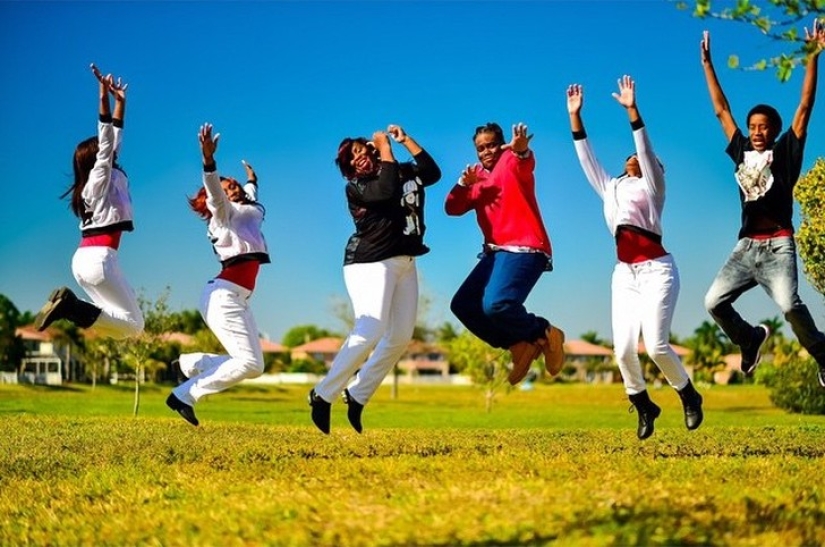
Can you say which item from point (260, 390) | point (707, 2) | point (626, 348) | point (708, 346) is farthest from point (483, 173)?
point (708, 346)

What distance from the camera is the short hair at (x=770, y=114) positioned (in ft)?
33.9

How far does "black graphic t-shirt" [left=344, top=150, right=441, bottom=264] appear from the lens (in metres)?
10.4

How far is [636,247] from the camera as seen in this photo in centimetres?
1084

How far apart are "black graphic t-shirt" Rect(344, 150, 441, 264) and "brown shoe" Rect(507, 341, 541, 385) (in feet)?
4.61

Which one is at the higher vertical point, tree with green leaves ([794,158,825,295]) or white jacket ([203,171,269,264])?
tree with green leaves ([794,158,825,295])

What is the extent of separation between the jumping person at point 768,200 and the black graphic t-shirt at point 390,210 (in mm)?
2889

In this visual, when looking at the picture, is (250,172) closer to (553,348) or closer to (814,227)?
(553,348)

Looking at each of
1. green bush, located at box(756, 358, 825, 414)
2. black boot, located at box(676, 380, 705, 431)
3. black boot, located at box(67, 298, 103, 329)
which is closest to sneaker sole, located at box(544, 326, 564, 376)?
black boot, located at box(676, 380, 705, 431)

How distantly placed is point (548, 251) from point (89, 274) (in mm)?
4858

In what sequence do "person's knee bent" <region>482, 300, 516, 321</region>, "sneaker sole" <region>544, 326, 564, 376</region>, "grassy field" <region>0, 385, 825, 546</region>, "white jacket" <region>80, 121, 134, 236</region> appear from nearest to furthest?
"grassy field" <region>0, 385, 825, 546</region> < "person's knee bent" <region>482, 300, 516, 321</region> < "sneaker sole" <region>544, 326, 564, 376</region> < "white jacket" <region>80, 121, 134, 236</region>

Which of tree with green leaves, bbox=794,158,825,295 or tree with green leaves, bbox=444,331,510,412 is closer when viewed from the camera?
tree with green leaves, bbox=794,158,825,295

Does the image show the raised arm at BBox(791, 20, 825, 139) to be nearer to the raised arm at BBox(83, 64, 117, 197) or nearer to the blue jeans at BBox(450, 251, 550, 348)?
the blue jeans at BBox(450, 251, 550, 348)

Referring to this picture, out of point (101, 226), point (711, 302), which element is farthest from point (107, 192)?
point (711, 302)

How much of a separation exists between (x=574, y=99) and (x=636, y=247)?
5.35ft
